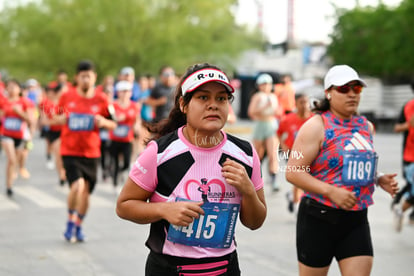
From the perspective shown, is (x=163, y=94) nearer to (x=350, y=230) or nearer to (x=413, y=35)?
(x=350, y=230)

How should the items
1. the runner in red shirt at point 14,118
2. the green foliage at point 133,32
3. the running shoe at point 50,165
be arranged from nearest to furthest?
the runner in red shirt at point 14,118, the running shoe at point 50,165, the green foliage at point 133,32

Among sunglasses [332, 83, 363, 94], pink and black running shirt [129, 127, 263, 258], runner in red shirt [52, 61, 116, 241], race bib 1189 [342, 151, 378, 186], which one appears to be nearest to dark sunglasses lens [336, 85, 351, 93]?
sunglasses [332, 83, 363, 94]

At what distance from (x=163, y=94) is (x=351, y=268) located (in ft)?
31.8

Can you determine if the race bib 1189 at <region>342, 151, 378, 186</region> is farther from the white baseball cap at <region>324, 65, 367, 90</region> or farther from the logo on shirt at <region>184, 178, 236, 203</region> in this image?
the logo on shirt at <region>184, 178, 236, 203</region>

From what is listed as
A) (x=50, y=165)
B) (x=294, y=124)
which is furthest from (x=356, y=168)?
(x=50, y=165)

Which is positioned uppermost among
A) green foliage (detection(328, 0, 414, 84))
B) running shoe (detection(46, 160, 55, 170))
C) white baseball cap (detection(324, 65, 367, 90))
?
green foliage (detection(328, 0, 414, 84))

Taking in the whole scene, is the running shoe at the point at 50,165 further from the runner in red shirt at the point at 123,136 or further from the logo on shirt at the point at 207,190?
the logo on shirt at the point at 207,190

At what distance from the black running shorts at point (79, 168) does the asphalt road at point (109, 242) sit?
2.34 ft

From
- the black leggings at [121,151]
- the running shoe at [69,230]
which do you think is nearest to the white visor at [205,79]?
the running shoe at [69,230]

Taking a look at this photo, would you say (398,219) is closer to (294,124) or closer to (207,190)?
(294,124)

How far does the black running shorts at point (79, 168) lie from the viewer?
7918 millimetres

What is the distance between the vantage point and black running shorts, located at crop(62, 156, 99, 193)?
312 inches

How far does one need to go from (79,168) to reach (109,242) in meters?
0.90

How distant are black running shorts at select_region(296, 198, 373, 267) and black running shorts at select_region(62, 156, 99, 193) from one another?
4.04m
